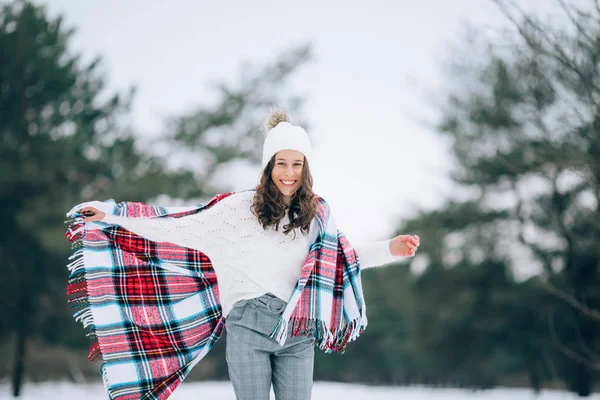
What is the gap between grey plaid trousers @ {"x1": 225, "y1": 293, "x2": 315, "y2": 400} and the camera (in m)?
2.55

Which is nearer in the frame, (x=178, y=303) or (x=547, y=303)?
(x=178, y=303)

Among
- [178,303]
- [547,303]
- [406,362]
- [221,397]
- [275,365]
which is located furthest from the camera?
[406,362]

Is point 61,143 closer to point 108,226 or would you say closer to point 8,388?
point 8,388

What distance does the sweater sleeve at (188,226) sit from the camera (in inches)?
112

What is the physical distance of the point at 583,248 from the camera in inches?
540

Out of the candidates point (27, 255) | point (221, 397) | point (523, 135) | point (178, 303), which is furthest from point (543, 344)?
point (178, 303)

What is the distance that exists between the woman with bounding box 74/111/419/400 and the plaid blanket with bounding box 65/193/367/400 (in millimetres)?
117

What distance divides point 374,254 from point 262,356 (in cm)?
72

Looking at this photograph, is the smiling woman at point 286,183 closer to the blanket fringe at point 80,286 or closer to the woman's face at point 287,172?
the woman's face at point 287,172

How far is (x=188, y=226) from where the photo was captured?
289 centimetres

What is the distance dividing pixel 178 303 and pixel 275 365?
2.55 ft

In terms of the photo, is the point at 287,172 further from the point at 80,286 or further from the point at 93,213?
the point at 80,286

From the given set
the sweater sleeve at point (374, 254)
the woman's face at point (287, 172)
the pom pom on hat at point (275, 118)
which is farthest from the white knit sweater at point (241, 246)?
the pom pom on hat at point (275, 118)

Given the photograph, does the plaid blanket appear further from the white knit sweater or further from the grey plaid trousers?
the grey plaid trousers
